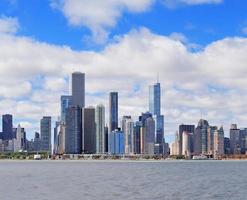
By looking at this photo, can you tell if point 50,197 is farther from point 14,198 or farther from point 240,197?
point 240,197

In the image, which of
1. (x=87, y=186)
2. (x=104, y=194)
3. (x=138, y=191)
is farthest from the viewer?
(x=87, y=186)

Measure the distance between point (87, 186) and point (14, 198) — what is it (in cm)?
2613

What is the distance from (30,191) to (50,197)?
1301cm

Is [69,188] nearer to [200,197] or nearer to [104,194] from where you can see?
[104,194]

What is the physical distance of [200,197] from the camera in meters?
99.0

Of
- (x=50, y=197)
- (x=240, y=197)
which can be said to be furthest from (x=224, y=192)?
(x=50, y=197)

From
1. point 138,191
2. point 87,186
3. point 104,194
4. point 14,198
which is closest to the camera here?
point 14,198

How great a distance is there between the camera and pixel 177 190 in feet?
373

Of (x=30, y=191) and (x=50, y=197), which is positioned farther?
(x=30, y=191)

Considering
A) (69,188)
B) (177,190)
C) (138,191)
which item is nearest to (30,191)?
(69,188)

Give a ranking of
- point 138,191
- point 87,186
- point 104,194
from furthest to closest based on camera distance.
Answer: point 87,186, point 138,191, point 104,194

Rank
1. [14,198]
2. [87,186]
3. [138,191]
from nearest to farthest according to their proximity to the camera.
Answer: [14,198]
[138,191]
[87,186]

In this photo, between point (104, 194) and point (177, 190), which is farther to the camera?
point (177, 190)

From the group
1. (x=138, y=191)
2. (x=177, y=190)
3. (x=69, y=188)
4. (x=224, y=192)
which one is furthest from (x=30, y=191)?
(x=224, y=192)
